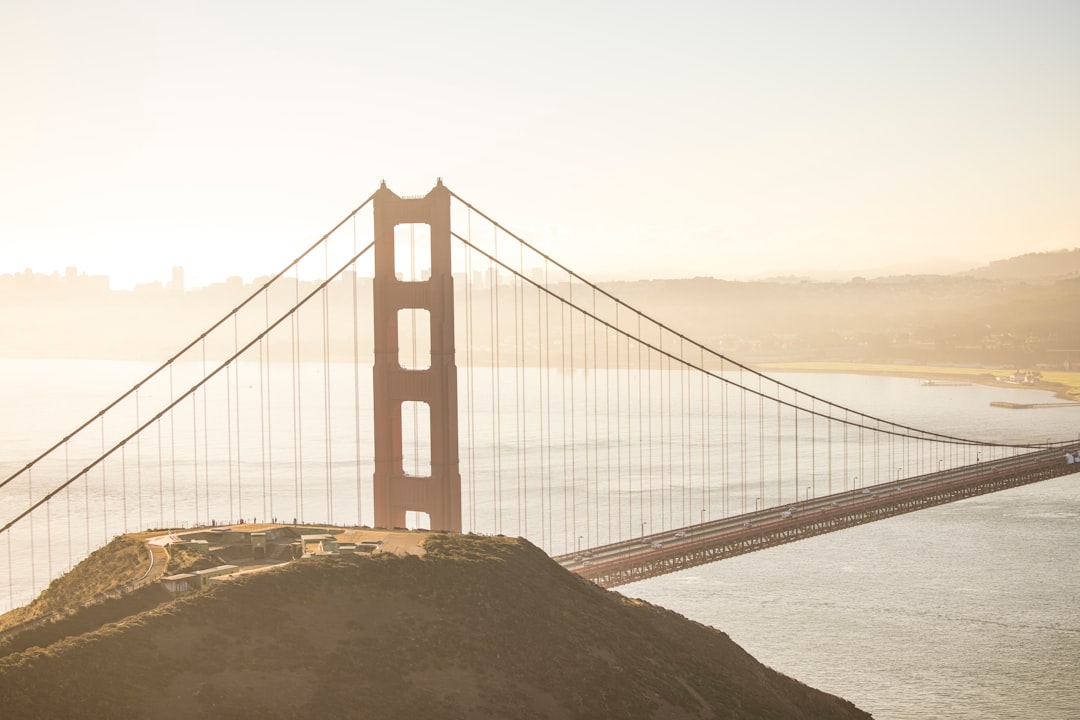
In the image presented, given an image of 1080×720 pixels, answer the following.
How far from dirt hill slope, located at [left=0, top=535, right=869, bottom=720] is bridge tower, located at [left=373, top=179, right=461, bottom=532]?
4.88 meters

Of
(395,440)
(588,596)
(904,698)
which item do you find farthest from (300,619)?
(904,698)

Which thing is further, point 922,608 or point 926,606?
point 926,606

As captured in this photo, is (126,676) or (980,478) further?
(980,478)

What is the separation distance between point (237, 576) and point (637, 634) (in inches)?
330

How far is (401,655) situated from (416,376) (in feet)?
39.6

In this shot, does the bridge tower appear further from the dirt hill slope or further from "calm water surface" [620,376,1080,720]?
"calm water surface" [620,376,1080,720]

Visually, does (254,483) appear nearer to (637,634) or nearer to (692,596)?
(692,596)

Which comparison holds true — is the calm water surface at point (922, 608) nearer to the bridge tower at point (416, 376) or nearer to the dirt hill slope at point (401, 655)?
the dirt hill slope at point (401, 655)

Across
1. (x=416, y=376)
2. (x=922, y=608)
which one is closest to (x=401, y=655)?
(x=416, y=376)

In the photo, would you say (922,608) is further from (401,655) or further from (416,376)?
(401,655)

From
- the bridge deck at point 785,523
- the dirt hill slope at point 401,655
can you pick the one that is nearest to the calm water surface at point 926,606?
the bridge deck at point 785,523

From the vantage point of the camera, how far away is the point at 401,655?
18.4m

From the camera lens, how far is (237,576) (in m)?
19.3

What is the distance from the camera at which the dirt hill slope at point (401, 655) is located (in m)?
15.7
